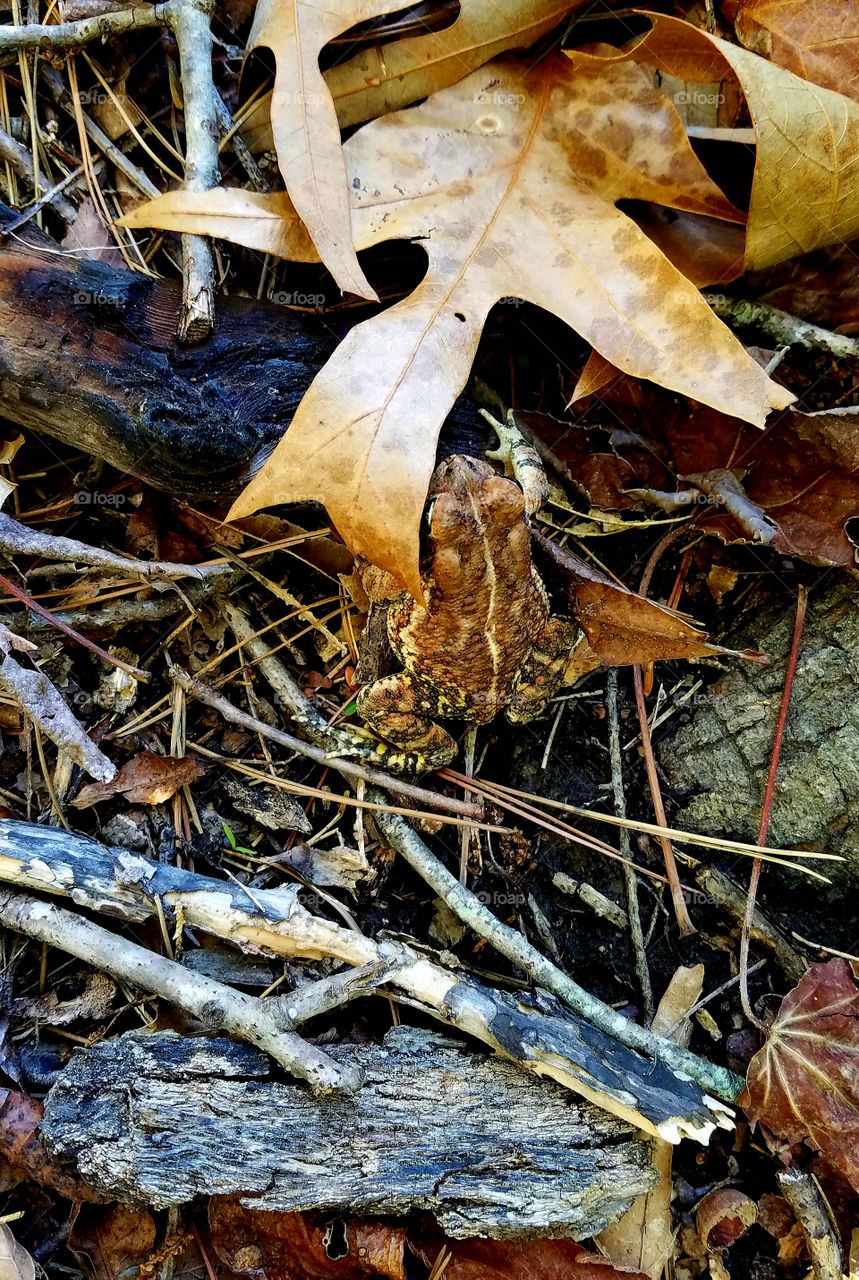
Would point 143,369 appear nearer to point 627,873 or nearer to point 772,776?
point 627,873

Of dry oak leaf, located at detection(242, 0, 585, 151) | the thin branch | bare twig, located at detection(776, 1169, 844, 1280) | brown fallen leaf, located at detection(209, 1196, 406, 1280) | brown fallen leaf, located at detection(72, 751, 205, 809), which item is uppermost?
dry oak leaf, located at detection(242, 0, 585, 151)

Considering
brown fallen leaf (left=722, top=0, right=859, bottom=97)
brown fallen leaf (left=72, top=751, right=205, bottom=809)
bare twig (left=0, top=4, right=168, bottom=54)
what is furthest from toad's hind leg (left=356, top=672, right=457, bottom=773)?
bare twig (left=0, top=4, right=168, bottom=54)

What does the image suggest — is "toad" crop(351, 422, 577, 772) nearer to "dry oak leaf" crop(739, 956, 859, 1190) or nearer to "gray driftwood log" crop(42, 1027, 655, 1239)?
"gray driftwood log" crop(42, 1027, 655, 1239)

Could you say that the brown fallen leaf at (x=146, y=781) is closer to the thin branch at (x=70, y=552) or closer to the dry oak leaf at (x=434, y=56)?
the thin branch at (x=70, y=552)

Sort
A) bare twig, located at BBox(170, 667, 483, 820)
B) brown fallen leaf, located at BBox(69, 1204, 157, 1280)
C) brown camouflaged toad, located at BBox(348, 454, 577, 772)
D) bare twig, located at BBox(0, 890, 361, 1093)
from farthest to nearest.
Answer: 1. bare twig, located at BBox(170, 667, 483, 820)
2. brown camouflaged toad, located at BBox(348, 454, 577, 772)
3. brown fallen leaf, located at BBox(69, 1204, 157, 1280)
4. bare twig, located at BBox(0, 890, 361, 1093)

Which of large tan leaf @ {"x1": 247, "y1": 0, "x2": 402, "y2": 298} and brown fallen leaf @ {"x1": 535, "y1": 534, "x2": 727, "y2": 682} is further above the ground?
large tan leaf @ {"x1": 247, "y1": 0, "x2": 402, "y2": 298}

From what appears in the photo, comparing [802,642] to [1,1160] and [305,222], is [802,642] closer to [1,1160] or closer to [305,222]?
[305,222]
